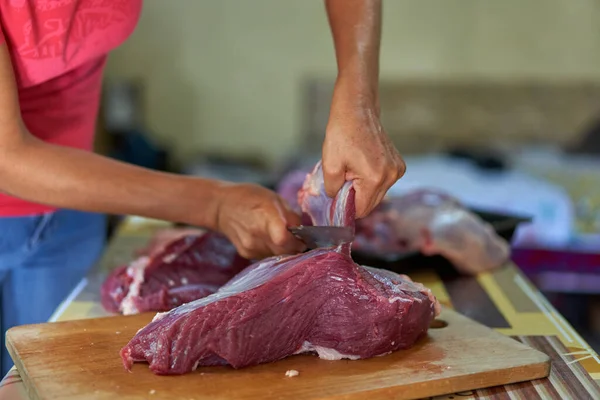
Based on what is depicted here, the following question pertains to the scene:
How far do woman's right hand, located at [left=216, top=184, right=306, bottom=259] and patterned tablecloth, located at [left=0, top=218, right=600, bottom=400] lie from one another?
15.4 inches

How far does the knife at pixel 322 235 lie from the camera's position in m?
1.60

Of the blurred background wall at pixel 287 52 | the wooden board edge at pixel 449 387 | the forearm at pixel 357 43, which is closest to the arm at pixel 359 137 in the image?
the forearm at pixel 357 43

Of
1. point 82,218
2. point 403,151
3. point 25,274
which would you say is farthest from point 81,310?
point 403,151

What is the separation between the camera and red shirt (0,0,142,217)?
168 centimetres

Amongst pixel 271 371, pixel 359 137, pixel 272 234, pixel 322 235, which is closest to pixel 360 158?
pixel 359 137

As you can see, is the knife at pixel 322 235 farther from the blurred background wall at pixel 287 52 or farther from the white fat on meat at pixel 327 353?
the blurred background wall at pixel 287 52

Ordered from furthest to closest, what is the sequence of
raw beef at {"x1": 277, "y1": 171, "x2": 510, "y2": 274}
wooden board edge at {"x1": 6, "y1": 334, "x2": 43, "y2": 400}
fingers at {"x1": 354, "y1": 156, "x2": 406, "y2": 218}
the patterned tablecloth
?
raw beef at {"x1": 277, "y1": 171, "x2": 510, "y2": 274}, fingers at {"x1": 354, "y1": 156, "x2": 406, "y2": 218}, the patterned tablecloth, wooden board edge at {"x1": 6, "y1": 334, "x2": 43, "y2": 400}

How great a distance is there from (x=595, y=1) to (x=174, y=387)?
618 cm

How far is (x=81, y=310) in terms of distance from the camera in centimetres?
187

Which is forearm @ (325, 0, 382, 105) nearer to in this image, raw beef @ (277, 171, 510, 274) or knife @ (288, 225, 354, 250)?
knife @ (288, 225, 354, 250)

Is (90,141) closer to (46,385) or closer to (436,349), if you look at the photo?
(46,385)

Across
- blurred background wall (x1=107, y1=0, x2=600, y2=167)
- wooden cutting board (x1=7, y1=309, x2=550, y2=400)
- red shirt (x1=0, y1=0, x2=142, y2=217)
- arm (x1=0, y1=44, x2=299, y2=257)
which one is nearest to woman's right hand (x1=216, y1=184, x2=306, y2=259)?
arm (x1=0, y1=44, x2=299, y2=257)

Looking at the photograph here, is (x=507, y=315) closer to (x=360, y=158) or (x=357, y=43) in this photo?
(x=360, y=158)

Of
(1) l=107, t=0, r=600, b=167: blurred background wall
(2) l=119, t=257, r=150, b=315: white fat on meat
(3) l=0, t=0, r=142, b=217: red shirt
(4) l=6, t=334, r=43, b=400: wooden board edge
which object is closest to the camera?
(4) l=6, t=334, r=43, b=400: wooden board edge
